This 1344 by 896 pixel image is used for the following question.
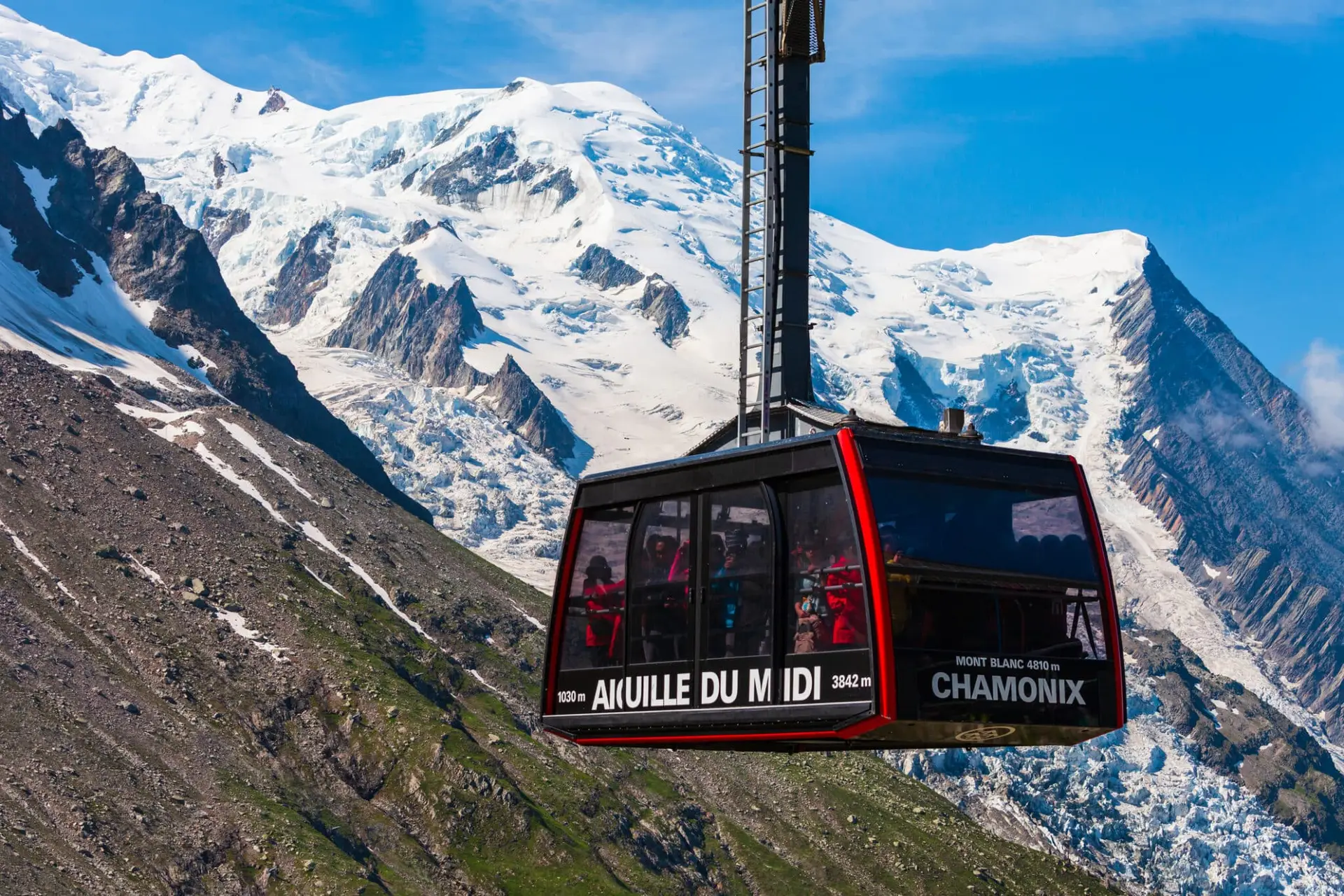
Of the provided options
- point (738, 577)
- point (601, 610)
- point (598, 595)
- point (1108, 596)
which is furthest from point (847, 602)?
point (598, 595)

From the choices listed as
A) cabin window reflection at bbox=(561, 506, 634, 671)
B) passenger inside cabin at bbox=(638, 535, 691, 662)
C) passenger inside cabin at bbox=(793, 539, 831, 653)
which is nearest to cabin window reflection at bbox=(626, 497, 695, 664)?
passenger inside cabin at bbox=(638, 535, 691, 662)

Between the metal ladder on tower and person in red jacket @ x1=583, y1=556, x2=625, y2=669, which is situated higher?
the metal ladder on tower

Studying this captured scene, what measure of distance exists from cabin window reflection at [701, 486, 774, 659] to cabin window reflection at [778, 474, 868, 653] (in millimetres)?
333

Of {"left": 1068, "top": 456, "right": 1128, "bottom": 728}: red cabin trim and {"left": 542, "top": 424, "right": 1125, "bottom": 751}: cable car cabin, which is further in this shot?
{"left": 1068, "top": 456, "right": 1128, "bottom": 728}: red cabin trim

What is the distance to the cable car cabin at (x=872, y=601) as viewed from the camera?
2108cm

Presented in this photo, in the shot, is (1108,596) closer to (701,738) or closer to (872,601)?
(872,601)

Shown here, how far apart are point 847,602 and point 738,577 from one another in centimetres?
224

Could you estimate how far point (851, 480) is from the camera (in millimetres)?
21391

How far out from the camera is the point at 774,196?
2725 cm

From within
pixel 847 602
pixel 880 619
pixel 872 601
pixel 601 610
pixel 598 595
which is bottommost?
pixel 880 619

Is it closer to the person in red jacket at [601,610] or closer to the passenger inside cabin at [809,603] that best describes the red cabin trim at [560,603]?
the person in red jacket at [601,610]

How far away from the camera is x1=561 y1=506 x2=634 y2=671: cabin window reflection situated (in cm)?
2567

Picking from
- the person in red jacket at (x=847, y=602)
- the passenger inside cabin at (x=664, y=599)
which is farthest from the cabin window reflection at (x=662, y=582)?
the person in red jacket at (x=847, y=602)

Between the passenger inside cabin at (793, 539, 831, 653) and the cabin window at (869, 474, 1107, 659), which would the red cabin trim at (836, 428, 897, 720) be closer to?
the cabin window at (869, 474, 1107, 659)
